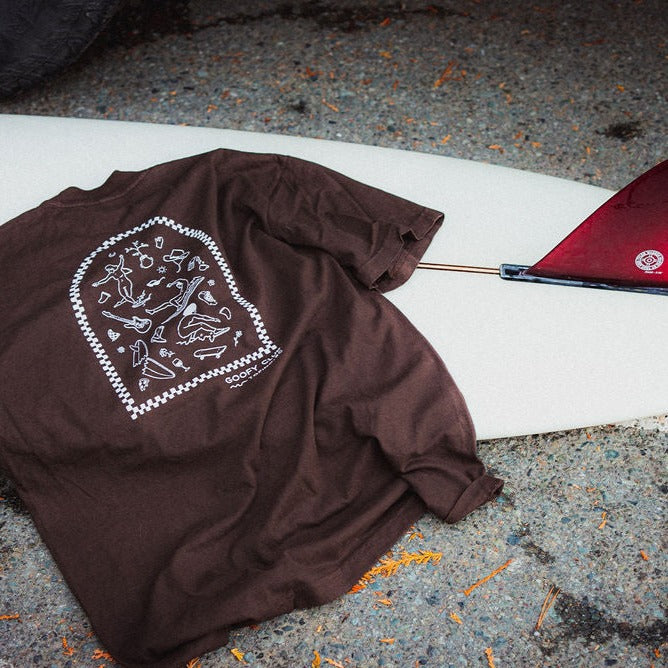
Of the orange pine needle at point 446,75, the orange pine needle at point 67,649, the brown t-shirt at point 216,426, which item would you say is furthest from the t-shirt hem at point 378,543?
the orange pine needle at point 446,75

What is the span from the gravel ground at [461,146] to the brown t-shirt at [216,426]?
4.3 inches

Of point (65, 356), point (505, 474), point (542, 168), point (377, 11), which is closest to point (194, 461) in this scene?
point (65, 356)

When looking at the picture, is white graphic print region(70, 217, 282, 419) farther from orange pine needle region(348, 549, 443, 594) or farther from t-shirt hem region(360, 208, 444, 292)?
orange pine needle region(348, 549, 443, 594)

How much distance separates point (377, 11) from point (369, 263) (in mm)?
1637

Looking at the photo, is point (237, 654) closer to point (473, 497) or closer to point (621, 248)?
point (473, 497)

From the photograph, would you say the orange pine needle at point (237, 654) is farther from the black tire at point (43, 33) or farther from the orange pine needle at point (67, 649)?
the black tire at point (43, 33)

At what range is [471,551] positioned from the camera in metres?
1.57

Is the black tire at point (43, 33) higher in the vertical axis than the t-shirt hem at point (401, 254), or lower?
higher

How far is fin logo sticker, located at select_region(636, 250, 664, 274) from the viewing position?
1674 mm

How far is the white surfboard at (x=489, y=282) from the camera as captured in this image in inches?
63.9

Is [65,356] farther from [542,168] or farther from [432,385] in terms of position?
[542,168]

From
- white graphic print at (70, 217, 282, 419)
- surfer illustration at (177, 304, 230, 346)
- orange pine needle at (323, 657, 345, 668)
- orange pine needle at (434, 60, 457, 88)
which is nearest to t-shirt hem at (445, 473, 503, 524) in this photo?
orange pine needle at (323, 657, 345, 668)

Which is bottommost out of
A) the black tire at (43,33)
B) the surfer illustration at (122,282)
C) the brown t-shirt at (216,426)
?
the brown t-shirt at (216,426)

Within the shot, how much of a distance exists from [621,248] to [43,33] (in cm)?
168
